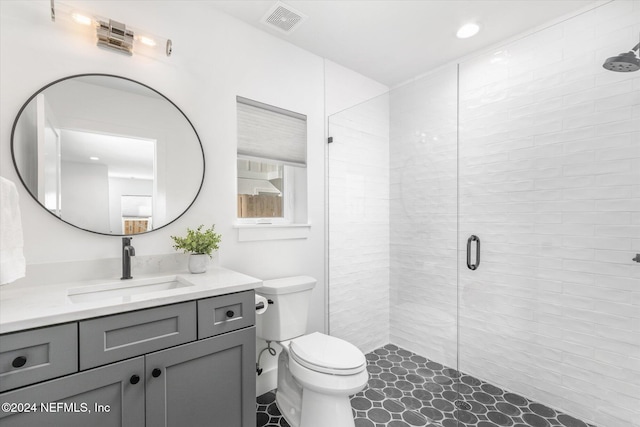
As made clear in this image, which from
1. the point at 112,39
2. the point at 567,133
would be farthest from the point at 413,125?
the point at 112,39

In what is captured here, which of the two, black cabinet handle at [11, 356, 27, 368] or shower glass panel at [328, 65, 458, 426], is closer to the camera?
black cabinet handle at [11, 356, 27, 368]

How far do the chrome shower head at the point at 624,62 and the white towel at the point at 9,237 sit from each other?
2768 millimetres

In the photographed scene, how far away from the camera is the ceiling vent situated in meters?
1.91

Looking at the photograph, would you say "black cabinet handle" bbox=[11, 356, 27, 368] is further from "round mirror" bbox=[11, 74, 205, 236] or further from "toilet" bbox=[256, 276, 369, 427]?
"toilet" bbox=[256, 276, 369, 427]

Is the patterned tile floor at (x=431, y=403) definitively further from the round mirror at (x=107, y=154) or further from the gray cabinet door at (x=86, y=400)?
the round mirror at (x=107, y=154)

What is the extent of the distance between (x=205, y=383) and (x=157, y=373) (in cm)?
23

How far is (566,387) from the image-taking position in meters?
1.87

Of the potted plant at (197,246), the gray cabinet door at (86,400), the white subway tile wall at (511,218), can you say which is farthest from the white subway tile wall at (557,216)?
the gray cabinet door at (86,400)

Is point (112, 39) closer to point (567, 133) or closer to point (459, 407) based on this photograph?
point (567, 133)

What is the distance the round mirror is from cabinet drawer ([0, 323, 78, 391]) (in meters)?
0.66

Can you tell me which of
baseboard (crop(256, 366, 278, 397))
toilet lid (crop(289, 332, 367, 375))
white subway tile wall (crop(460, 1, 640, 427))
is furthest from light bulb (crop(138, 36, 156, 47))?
baseboard (crop(256, 366, 278, 397))

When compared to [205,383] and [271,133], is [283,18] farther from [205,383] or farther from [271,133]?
[205,383]

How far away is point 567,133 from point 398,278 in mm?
1472

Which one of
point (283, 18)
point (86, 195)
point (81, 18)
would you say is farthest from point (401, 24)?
point (86, 195)
